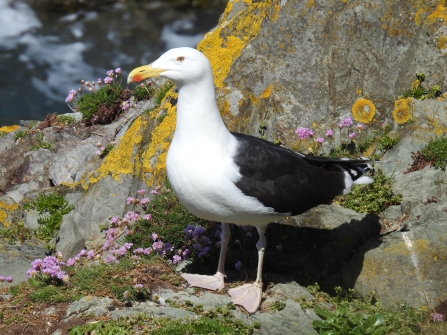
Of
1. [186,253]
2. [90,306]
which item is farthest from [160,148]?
[90,306]

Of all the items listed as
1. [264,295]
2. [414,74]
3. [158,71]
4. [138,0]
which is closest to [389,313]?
[264,295]

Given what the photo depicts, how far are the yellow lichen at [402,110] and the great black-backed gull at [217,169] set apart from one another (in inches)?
101

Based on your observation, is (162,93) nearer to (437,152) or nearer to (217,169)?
(437,152)

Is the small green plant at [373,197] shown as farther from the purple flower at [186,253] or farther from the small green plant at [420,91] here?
the purple flower at [186,253]

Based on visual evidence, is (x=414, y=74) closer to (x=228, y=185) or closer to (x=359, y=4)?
(x=359, y=4)

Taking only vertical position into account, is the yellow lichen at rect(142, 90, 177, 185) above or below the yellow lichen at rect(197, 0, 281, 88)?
below

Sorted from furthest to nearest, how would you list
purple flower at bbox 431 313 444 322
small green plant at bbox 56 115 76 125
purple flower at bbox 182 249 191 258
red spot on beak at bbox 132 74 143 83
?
1. small green plant at bbox 56 115 76 125
2. purple flower at bbox 182 249 191 258
3. purple flower at bbox 431 313 444 322
4. red spot on beak at bbox 132 74 143 83

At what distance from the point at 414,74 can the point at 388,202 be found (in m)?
2.01

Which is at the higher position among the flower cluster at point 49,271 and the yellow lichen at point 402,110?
the yellow lichen at point 402,110

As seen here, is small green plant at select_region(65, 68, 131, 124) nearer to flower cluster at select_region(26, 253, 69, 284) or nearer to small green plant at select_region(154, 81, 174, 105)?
small green plant at select_region(154, 81, 174, 105)

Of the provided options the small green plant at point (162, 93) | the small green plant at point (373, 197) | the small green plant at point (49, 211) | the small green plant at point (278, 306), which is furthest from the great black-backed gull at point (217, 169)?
the small green plant at point (162, 93)

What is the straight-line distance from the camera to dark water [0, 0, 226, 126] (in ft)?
53.8

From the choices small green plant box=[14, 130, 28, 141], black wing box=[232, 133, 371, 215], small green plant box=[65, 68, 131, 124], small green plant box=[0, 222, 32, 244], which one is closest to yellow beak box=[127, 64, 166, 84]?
black wing box=[232, 133, 371, 215]

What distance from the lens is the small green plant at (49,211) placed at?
8508 millimetres
